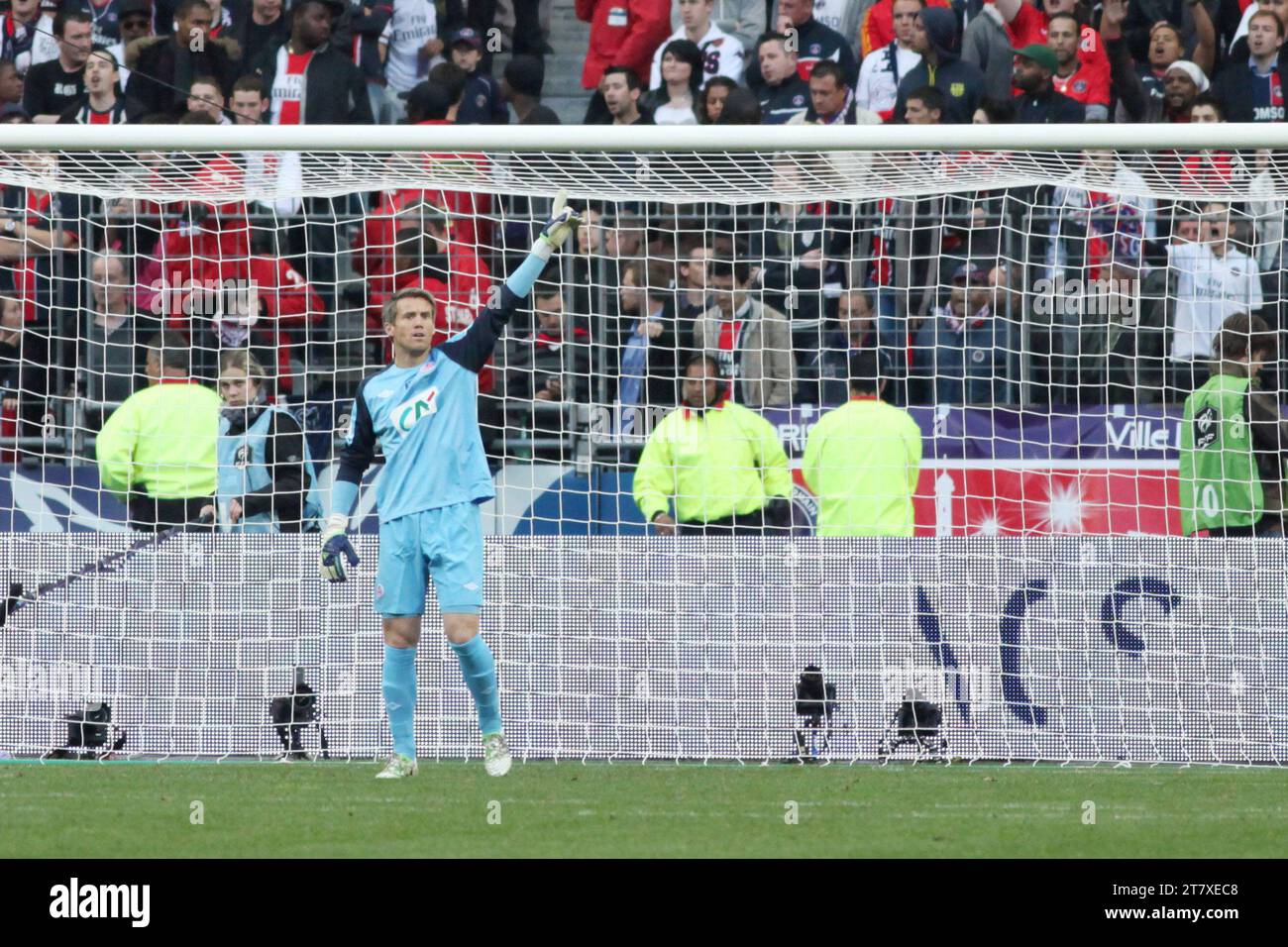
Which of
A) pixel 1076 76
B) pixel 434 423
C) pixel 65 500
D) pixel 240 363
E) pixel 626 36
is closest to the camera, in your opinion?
pixel 434 423

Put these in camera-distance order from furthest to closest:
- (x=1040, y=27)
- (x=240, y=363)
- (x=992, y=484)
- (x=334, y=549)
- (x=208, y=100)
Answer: (x=1040, y=27)
(x=208, y=100)
(x=992, y=484)
(x=240, y=363)
(x=334, y=549)

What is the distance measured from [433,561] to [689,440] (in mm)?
2638

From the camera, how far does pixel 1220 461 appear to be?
33.7 ft

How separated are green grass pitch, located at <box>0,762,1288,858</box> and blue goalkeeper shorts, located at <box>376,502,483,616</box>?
0.76m

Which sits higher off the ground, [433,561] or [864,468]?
[864,468]

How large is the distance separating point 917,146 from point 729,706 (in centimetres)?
300

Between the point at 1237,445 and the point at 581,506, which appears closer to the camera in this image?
the point at 1237,445

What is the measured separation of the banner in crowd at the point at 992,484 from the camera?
1066 cm

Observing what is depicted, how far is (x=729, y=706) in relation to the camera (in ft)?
32.2

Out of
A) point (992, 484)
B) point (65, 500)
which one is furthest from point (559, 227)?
point (65, 500)

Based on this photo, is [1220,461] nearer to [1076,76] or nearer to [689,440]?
[689,440]

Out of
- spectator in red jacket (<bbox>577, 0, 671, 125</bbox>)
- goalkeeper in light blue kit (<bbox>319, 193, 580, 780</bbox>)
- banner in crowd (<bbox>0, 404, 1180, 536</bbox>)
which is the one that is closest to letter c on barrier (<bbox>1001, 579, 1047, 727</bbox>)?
banner in crowd (<bbox>0, 404, 1180, 536</bbox>)

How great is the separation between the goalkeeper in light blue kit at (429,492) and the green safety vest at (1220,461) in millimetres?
4125

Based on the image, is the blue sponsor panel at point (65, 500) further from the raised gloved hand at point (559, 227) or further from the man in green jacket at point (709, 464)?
the raised gloved hand at point (559, 227)
